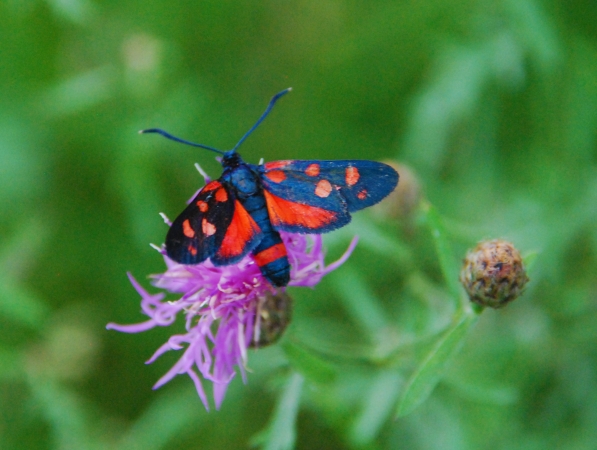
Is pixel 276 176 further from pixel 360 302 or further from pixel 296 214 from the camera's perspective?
pixel 360 302

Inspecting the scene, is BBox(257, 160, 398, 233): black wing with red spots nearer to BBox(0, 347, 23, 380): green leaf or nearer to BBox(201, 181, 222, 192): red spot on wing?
BBox(201, 181, 222, 192): red spot on wing

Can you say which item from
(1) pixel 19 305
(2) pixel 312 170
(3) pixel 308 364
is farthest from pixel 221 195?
(1) pixel 19 305

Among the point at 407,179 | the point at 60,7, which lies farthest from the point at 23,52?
the point at 407,179

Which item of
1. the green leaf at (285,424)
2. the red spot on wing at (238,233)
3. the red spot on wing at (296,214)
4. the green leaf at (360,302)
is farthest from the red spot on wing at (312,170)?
the green leaf at (360,302)

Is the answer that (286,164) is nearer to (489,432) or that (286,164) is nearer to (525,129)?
(489,432)

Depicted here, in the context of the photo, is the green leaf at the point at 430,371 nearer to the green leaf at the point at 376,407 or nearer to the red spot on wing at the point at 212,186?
the green leaf at the point at 376,407

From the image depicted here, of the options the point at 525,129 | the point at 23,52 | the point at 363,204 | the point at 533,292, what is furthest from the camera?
the point at 23,52
